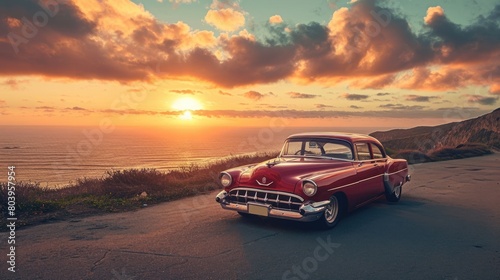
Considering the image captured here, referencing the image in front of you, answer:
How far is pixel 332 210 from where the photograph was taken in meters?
6.59

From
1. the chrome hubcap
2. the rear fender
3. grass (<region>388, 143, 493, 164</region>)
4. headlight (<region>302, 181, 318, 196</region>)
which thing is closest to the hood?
headlight (<region>302, 181, 318, 196</region>)

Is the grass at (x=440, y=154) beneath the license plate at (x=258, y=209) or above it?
beneath

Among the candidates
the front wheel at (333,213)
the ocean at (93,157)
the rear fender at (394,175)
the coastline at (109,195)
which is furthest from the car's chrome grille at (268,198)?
the ocean at (93,157)

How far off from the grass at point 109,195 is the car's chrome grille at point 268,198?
9.41 feet

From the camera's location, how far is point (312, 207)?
593 centimetres

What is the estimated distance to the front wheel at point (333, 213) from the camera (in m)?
6.38

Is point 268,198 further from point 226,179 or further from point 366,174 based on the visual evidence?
point 366,174

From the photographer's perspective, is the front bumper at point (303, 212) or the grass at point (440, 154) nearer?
the front bumper at point (303, 212)

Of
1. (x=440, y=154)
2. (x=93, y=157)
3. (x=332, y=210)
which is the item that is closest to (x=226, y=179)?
(x=332, y=210)

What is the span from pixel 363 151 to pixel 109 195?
649 cm

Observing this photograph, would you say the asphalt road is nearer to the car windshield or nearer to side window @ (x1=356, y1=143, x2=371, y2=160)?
side window @ (x1=356, y1=143, x2=371, y2=160)

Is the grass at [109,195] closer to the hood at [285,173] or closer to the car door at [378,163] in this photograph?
the hood at [285,173]

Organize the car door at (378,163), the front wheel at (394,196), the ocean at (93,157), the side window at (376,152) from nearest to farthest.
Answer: the car door at (378,163) → the side window at (376,152) → the front wheel at (394,196) → the ocean at (93,157)

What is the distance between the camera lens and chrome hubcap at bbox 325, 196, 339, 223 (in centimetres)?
648
